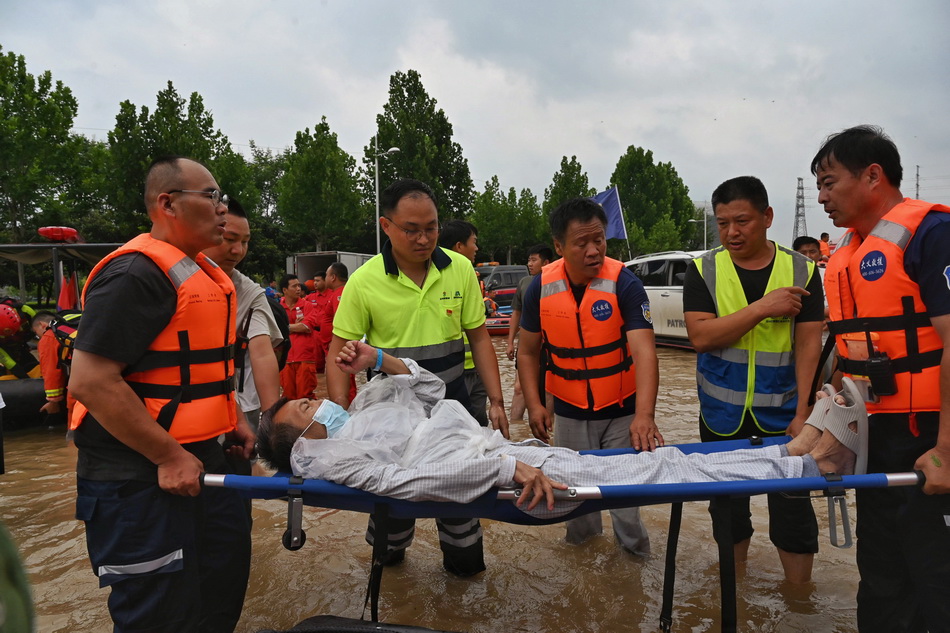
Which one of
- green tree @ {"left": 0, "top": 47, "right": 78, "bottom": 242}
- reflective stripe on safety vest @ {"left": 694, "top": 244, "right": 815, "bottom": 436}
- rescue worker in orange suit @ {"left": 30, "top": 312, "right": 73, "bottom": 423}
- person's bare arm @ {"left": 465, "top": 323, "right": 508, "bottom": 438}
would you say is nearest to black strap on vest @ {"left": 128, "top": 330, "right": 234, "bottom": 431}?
person's bare arm @ {"left": 465, "top": 323, "right": 508, "bottom": 438}

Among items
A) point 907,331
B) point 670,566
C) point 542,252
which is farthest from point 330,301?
point 907,331

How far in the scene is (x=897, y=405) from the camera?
2104 mm

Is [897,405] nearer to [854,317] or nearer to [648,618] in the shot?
[854,317]

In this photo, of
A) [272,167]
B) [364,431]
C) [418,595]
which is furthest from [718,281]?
[272,167]

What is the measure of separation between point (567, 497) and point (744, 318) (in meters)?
1.34

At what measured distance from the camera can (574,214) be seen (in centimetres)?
316

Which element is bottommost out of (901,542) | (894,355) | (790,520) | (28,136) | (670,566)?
(670,566)

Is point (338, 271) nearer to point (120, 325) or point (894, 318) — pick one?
point (120, 325)

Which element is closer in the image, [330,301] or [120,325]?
[120,325]

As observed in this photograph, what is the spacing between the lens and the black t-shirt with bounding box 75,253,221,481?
1873 millimetres

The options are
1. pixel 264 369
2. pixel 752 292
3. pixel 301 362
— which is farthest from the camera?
pixel 301 362

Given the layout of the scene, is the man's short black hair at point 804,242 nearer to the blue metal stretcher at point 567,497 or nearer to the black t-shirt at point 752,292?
the black t-shirt at point 752,292

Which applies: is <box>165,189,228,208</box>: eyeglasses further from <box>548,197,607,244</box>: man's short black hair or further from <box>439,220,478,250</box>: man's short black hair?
<box>439,220,478,250</box>: man's short black hair

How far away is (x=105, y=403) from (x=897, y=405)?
273 centimetres
